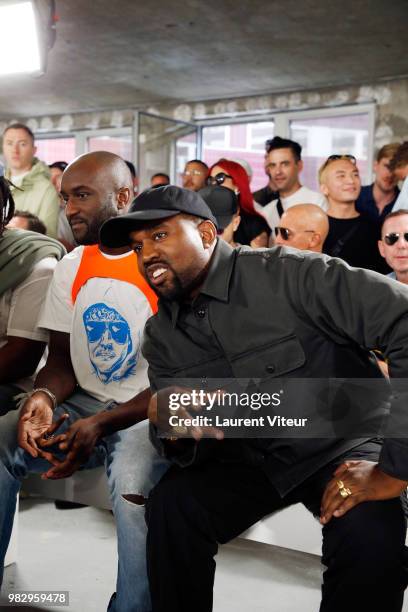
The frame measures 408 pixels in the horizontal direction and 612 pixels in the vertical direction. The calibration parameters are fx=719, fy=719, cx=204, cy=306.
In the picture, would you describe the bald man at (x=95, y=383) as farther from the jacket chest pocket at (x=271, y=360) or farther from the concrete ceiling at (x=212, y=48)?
the concrete ceiling at (x=212, y=48)

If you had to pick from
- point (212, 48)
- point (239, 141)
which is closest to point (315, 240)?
point (212, 48)

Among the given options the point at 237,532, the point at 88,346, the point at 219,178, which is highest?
the point at 219,178

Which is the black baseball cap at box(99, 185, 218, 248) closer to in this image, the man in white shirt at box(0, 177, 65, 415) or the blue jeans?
the blue jeans

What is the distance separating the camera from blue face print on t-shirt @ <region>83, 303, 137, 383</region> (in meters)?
2.25

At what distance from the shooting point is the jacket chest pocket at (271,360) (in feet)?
5.55

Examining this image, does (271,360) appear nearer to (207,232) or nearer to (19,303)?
(207,232)

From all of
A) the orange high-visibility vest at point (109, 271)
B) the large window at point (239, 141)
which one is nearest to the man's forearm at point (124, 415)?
the orange high-visibility vest at point (109, 271)

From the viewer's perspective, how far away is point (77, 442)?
2076mm

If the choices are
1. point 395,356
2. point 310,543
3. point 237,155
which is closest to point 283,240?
point 310,543

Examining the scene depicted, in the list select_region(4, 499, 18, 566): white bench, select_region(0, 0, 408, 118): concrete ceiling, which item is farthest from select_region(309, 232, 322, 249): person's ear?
select_region(0, 0, 408, 118): concrete ceiling

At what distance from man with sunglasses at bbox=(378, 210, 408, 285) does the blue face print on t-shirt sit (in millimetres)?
1328

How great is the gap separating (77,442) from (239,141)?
8.88 meters

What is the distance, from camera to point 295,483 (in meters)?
1.70

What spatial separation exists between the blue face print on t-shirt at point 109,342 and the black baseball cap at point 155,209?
487mm
